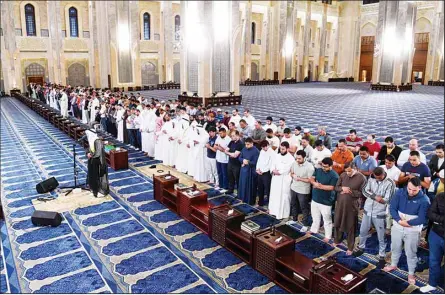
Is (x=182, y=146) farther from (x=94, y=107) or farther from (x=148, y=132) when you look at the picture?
(x=94, y=107)

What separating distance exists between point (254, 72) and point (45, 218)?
98.0 feet

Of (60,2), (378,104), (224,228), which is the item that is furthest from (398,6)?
(224,228)

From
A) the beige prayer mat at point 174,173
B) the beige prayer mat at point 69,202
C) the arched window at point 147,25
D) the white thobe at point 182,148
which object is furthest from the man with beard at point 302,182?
the arched window at point 147,25

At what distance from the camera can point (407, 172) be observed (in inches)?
192

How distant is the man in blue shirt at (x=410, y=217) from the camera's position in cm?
372

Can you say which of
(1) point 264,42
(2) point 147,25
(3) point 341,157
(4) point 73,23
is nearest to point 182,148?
(3) point 341,157

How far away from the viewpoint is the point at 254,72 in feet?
110

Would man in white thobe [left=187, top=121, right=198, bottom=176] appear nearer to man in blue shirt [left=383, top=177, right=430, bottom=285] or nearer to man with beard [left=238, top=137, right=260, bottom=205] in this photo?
man with beard [left=238, top=137, right=260, bottom=205]

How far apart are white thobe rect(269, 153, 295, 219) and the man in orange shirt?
2.45ft

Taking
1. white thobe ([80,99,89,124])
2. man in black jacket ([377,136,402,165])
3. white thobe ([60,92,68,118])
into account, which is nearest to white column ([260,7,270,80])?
white thobe ([60,92,68,118])

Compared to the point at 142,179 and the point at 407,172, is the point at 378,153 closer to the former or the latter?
the point at 407,172

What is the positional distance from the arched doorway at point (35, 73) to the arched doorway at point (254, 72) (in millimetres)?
17088

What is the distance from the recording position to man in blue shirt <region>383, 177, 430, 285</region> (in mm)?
3723

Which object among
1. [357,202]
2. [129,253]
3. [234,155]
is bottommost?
[129,253]
